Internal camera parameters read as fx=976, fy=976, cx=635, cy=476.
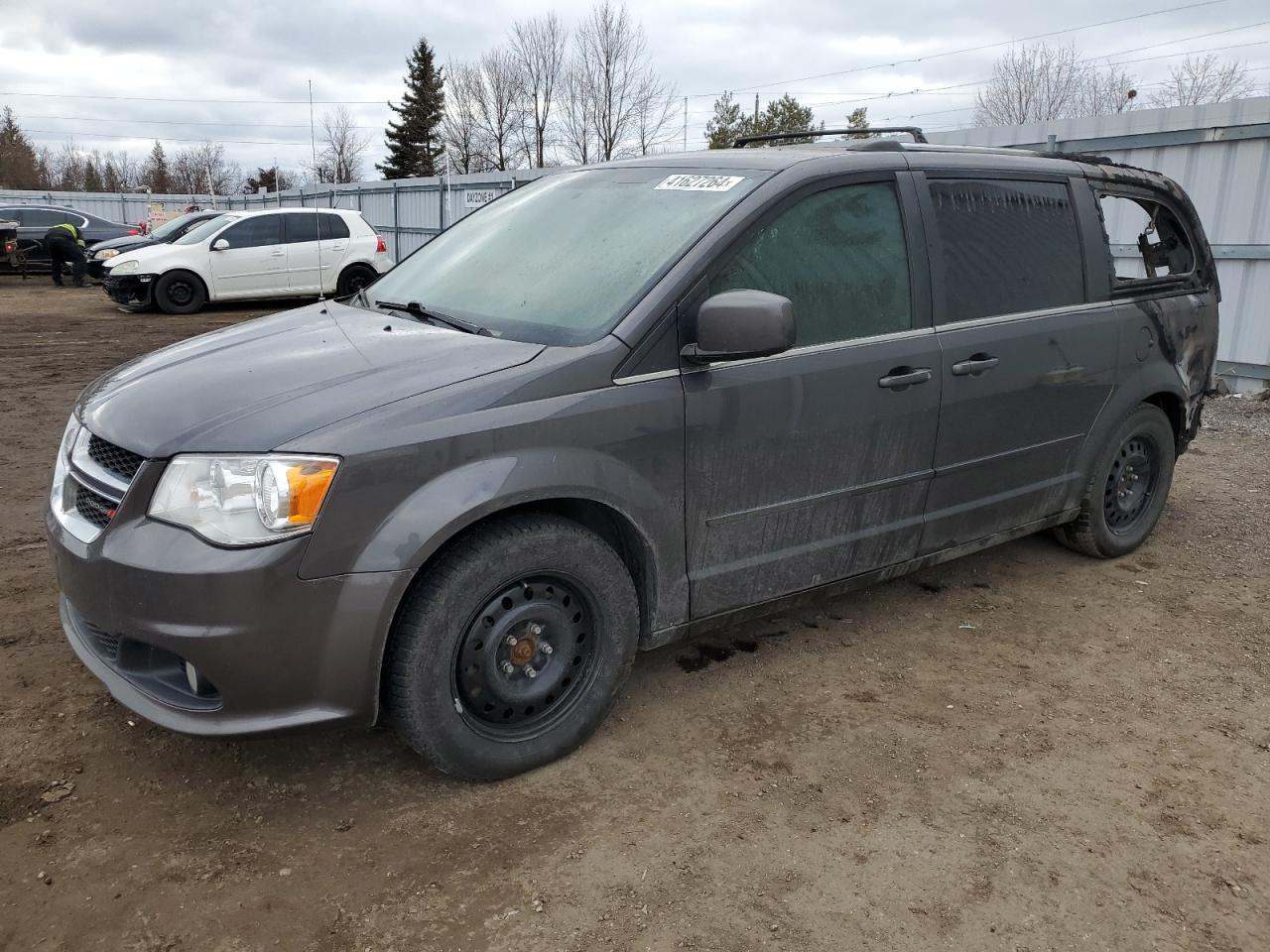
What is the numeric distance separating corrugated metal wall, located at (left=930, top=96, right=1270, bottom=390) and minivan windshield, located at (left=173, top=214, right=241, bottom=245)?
1270 cm

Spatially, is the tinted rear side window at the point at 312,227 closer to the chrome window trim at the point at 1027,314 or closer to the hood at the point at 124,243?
the hood at the point at 124,243

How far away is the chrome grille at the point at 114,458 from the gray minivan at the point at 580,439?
1 centimetres

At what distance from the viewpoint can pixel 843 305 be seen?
328 cm

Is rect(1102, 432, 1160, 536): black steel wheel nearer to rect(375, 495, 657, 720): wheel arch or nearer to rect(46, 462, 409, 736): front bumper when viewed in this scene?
rect(375, 495, 657, 720): wheel arch

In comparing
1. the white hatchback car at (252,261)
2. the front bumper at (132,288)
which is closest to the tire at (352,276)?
the white hatchback car at (252,261)

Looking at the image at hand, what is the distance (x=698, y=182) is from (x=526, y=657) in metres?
1.68

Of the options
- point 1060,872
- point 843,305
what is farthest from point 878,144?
point 1060,872

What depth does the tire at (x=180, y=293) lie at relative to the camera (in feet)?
49.3

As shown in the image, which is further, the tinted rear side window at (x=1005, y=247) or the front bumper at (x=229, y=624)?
the tinted rear side window at (x=1005, y=247)

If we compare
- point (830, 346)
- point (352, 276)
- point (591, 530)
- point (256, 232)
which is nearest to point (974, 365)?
point (830, 346)

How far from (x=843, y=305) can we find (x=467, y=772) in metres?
1.91

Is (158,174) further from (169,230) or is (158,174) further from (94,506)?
(94,506)

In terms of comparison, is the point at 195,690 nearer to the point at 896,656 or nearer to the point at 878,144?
→ the point at 896,656

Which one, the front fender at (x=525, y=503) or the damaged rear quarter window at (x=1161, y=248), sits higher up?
the damaged rear quarter window at (x=1161, y=248)
